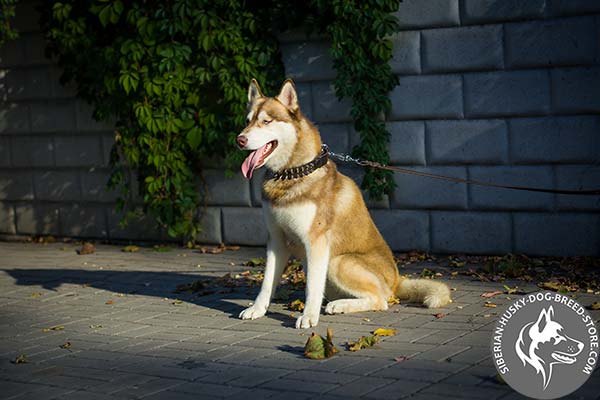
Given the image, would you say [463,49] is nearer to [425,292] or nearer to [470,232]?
[470,232]

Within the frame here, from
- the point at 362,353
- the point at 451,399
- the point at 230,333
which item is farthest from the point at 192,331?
the point at 451,399

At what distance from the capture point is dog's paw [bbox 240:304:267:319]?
6109 mm

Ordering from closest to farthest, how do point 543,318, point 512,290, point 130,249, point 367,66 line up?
point 543,318
point 512,290
point 367,66
point 130,249

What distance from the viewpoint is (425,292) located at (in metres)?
6.21

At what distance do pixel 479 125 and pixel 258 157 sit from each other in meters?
2.78

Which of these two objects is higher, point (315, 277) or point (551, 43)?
point (551, 43)

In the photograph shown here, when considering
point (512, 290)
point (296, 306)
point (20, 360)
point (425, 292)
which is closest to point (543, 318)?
point (425, 292)

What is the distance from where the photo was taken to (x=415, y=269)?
7.70m

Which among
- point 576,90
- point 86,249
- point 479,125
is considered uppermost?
point 576,90

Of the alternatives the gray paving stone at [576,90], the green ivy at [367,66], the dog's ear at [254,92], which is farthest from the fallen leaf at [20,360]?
the gray paving stone at [576,90]

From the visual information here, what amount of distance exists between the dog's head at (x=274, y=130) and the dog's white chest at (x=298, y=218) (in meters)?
0.31

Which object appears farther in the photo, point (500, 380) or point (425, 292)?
point (425, 292)

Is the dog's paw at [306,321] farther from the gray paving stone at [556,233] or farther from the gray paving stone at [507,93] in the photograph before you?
the gray paving stone at [507,93]

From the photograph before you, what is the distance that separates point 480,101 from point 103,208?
450 cm
